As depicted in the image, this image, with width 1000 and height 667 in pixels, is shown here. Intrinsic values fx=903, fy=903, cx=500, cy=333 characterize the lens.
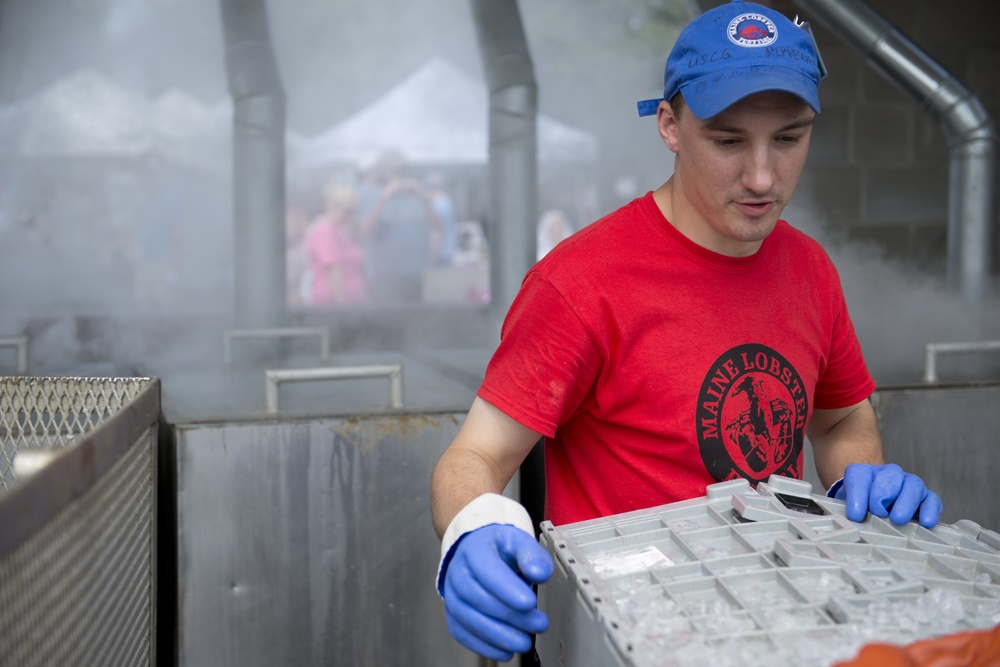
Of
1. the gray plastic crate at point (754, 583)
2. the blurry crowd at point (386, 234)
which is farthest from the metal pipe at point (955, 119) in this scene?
the gray plastic crate at point (754, 583)

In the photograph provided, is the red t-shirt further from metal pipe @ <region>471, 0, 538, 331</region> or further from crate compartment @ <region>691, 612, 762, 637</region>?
metal pipe @ <region>471, 0, 538, 331</region>

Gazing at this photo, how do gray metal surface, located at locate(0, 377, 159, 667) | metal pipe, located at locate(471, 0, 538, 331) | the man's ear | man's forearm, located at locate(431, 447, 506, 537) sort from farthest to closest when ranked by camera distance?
metal pipe, located at locate(471, 0, 538, 331) < the man's ear < man's forearm, located at locate(431, 447, 506, 537) < gray metal surface, located at locate(0, 377, 159, 667)

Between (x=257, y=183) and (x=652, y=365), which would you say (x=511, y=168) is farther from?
(x=652, y=365)

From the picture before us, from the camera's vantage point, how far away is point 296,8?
5297mm

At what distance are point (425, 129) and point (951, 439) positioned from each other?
5741 mm

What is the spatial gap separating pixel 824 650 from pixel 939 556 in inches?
10.9

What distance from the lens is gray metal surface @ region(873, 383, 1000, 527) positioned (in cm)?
214

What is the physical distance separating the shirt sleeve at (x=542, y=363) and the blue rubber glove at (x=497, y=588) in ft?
0.81

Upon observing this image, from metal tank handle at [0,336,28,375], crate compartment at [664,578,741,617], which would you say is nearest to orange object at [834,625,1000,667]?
crate compartment at [664,578,741,617]

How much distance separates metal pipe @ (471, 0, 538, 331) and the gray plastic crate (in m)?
2.84

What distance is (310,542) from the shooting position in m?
1.80

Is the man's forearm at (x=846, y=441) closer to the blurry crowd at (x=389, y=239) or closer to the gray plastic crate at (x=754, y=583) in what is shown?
the gray plastic crate at (x=754, y=583)

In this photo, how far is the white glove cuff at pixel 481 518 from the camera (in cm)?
96

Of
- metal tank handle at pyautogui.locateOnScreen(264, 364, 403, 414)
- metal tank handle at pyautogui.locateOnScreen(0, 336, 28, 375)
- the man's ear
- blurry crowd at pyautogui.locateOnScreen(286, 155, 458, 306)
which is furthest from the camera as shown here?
blurry crowd at pyautogui.locateOnScreen(286, 155, 458, 306)
